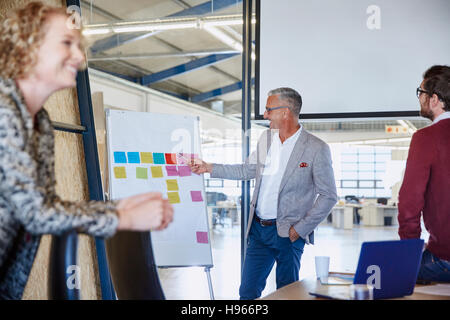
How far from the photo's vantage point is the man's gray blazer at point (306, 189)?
2.72 m

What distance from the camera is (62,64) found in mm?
1121

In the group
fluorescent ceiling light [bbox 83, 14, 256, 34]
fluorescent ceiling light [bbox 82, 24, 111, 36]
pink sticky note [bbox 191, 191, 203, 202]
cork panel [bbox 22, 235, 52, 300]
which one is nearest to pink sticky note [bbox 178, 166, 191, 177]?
pink sticky note [bbox 191, 191, 203, 202]

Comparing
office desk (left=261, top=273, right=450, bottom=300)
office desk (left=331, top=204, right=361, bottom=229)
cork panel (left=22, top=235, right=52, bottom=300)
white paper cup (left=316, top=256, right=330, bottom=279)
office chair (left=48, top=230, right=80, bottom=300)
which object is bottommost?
office desk (left=331, top=204, right=361, bottom=229)

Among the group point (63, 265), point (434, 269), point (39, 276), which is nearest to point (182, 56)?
point (39, 276)

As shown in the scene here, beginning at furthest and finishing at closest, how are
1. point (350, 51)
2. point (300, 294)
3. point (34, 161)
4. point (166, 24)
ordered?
point (166, 24) → point (350, 51) → point (300, 294) → point (34, 161)

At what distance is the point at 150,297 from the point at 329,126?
357 centimetres

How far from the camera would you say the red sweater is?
1.86 metres

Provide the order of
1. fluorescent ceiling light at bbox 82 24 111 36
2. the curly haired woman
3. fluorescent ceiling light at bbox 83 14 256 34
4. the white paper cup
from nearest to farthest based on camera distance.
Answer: the curly haired woman
the white paper cup
fluorescent ceiling light at bbox 83 14 256 34
fluorescent ceiling light at bbox 82 24 111 36

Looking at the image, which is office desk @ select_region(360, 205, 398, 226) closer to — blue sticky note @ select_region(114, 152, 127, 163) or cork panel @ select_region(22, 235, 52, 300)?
blue sticky note @ select_region(114, 152, 127, 163)

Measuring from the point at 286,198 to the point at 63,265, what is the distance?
1.83 m

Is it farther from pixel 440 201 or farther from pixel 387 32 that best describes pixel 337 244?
pixel 440 201

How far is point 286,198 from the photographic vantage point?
2771 millimetres

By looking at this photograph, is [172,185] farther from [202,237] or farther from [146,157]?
[202,237]

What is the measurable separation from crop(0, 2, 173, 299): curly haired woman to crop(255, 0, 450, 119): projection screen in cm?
236
